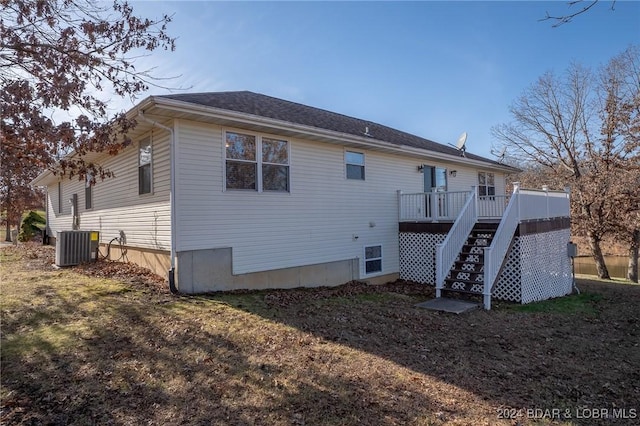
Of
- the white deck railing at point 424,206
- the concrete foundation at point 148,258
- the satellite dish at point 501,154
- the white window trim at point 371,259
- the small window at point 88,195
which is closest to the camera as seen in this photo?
the concrete foundation at point 148,258

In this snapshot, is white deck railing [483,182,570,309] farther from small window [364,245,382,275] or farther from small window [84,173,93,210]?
small window [84,173,93,210]

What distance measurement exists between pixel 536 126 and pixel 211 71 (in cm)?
2103

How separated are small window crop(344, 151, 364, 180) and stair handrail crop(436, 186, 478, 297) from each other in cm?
314

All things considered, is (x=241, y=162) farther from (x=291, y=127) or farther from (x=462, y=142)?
(x=462, y=142)

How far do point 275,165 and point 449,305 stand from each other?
5104mm

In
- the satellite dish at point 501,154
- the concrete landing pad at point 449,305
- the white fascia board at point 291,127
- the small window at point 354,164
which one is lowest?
the concrete landing pad at point 449,305

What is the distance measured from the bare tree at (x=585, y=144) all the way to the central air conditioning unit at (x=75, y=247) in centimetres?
2109

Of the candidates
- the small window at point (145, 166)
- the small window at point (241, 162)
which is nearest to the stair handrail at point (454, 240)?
the small window at point (241, 162)

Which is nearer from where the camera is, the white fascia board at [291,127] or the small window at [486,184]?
the white fascia board at [291,127]

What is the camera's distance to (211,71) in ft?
25.4

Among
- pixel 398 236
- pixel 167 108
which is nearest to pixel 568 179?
pixel 398 236

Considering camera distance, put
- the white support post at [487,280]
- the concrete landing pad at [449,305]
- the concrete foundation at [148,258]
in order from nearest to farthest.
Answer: the concrete landing pad at [449,305] < the concrete foundation at [148,258] < the white support post at [487,280]

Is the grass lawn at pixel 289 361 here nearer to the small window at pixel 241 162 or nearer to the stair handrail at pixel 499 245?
the stair handrail at pixel 499 245

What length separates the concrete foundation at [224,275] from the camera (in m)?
7.42
